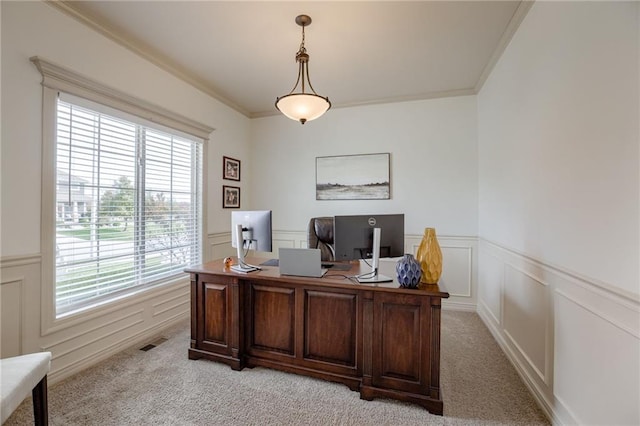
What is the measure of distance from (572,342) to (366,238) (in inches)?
50.9

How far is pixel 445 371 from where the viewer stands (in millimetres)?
2234

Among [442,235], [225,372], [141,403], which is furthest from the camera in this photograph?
[442,235]

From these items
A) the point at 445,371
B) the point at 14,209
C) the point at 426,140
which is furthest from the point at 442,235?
the point at 14,209

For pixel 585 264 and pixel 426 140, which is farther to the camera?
pixel 426 140

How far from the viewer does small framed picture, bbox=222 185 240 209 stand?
3.95 meters

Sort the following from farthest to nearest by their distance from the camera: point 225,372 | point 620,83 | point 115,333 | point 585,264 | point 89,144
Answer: point 115,333
point 89,144
point 225,372
point 585,264
point 620,83

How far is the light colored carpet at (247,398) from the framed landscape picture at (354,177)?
2271 mm

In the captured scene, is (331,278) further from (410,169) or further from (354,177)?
(410,169)

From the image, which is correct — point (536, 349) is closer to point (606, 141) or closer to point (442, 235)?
point (606, 141)

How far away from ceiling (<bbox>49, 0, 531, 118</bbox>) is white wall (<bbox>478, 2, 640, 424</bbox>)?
50 cm

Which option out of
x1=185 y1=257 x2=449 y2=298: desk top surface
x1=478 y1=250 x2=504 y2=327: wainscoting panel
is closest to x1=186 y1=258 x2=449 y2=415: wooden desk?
x1=185 y1=257 x2=449 y2=298: desk top surface

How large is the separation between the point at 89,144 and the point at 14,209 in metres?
0.74

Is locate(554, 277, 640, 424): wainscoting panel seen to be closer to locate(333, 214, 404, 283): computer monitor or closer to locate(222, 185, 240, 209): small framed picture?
locate(333, 214, 404, 283): computer monitor

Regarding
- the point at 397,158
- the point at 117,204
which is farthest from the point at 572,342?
→ the point at 117,204
